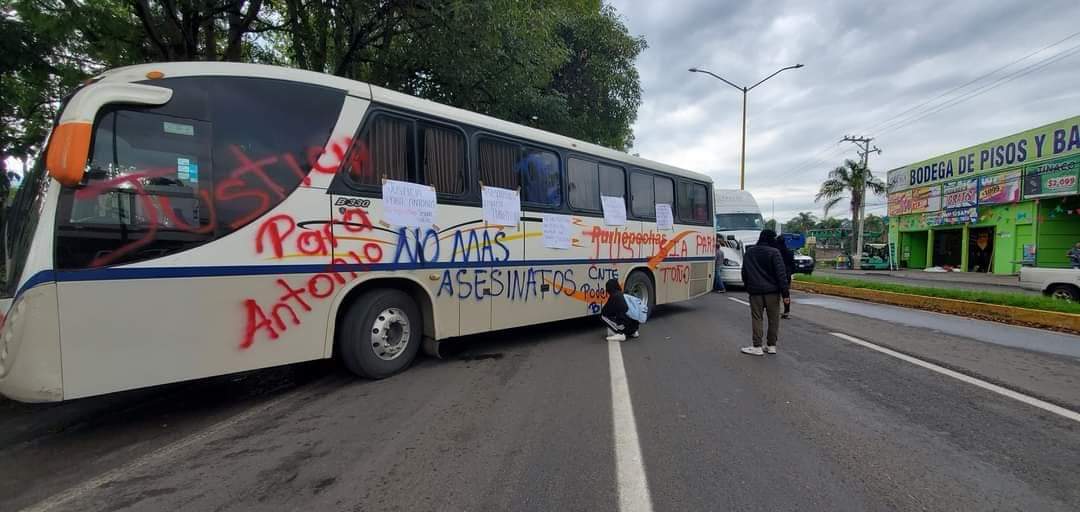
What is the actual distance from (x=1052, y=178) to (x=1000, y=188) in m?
2.73

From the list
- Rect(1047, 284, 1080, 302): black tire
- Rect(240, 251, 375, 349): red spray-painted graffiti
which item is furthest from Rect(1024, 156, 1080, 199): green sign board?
Rect(240, 251, 375, 349): red spray-painted graffiti

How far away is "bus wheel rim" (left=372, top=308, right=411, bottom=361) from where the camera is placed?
198 inches

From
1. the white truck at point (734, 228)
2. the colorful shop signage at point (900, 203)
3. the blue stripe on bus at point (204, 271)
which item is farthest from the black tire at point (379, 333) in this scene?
the colorful shop signage at point (900, 203)

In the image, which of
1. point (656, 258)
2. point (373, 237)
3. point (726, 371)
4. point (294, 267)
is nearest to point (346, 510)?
point (294, 267)

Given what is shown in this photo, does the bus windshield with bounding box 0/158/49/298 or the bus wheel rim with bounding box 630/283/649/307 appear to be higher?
the bus windshield with bounding box 0/158/49/298

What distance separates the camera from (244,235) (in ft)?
13.5

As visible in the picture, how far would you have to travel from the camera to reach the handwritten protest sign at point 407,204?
5027 mm

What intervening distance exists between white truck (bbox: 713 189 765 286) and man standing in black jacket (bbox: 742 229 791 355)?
977 centimetres

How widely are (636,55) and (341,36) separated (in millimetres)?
9910

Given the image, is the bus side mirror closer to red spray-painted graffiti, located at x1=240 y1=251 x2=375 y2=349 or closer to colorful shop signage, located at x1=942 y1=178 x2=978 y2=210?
red spray-painted graffiti, located at x1=240 y1=251 x2=375 y2=349

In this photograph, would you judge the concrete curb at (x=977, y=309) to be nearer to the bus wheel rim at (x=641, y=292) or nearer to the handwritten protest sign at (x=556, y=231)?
→ the bus wheel rim at (x=641, y=292)

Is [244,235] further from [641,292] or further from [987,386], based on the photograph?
[987,386]

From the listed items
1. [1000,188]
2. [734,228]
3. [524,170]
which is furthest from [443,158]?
[1000,188]

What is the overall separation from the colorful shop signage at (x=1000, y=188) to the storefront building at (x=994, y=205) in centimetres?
5
